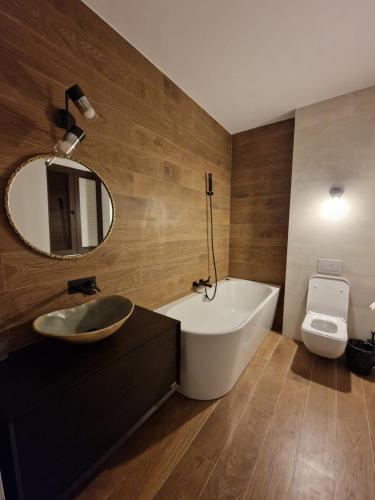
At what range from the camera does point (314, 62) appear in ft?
5.24

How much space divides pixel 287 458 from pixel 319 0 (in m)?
2.70

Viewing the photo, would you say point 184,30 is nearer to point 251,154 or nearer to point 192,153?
point 192,153

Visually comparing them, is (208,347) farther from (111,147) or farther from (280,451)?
(111,147)

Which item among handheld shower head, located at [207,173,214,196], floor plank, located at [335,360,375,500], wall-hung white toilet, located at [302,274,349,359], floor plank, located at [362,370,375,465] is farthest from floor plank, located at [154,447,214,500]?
handheld shower head, located at [207,173,214,196]

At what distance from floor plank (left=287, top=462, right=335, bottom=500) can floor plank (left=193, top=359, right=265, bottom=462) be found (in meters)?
0.39

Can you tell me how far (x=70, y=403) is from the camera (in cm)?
79

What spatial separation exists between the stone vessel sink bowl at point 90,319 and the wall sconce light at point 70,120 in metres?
0.85

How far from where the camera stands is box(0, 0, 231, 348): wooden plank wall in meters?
0.99

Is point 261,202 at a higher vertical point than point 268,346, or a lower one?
higher

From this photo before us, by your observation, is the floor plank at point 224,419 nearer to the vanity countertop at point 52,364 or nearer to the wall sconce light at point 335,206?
the vanity countertop at point 52,364

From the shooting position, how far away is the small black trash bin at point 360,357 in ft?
5.89

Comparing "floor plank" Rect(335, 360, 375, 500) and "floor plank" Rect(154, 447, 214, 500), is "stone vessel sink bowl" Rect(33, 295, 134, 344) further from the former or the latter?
"floor plank" Rect(335, 360, 375, 500)

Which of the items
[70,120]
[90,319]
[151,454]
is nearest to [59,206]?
[70,120]

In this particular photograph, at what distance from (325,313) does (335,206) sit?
113cm
